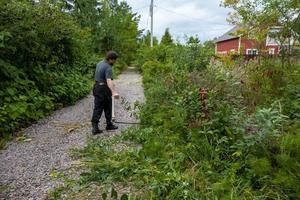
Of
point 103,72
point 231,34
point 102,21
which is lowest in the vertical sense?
point 103,72

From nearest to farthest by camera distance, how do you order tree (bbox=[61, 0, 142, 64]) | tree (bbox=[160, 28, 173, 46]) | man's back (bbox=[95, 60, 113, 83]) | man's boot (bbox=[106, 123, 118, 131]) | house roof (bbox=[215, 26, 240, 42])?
man's back (bbox=[95, 60, 113, 83])
man's boot (bbox=[106, 123, 118, 131])
tree (bbox=[61, 0, 142, 64])
house roof (bbox=[215, 26, 240, 42])
tree (bbox=[160, 28, 173, 46])

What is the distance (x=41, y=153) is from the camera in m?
5.27

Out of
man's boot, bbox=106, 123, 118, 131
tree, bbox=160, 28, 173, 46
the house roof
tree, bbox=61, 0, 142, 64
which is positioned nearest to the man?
man's boot, bbox=106, 123, 118, 131

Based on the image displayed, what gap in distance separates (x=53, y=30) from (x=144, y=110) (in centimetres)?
438

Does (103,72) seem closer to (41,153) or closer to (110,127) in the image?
(110,127)

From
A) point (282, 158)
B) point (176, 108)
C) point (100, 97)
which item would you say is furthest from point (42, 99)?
point (282, 158)

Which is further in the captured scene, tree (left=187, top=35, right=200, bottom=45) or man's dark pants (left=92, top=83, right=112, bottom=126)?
tree (left=187, top=35, right=200, bottom=45)

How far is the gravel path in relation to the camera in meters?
3.96

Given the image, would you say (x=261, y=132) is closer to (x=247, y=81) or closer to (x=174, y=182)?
(x=174, y=182)

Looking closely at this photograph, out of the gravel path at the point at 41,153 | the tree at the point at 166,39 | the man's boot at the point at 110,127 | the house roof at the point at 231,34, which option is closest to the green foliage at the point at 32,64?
the gravel path at the point at 41,153

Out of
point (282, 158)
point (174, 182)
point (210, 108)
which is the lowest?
point (174, 182)

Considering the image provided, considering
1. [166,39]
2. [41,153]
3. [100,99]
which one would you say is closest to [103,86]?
[100,99]

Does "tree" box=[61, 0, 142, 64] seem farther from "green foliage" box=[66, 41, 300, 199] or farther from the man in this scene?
"green foliage" box=[66, 41, 300, 199]

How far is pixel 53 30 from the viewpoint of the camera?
9344 mm
